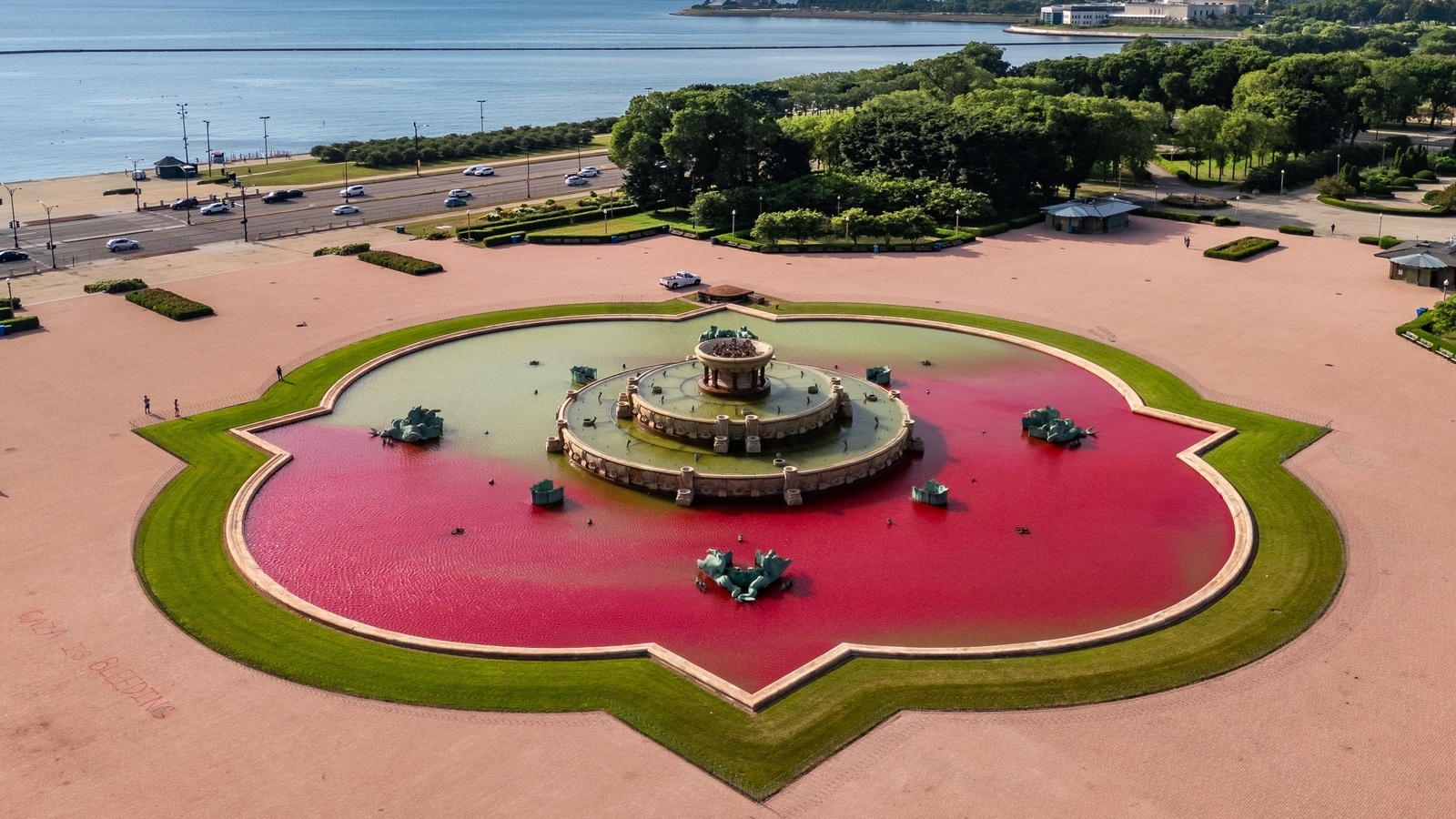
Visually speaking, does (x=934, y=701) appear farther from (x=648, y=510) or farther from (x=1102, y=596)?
(x=648, y=510)

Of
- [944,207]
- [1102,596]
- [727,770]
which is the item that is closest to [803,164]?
[944,207]

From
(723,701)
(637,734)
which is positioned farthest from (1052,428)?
(637,734)

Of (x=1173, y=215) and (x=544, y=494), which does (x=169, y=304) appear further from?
(x=1173, y=215)

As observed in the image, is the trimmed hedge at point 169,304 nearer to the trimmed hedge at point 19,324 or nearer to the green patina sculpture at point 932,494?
the trimmed hedge at point 19,324

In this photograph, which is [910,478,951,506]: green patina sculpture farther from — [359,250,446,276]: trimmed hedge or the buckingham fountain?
[359,250,446,276]: trimmed hedge

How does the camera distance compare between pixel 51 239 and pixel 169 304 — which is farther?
pixel 51 239
